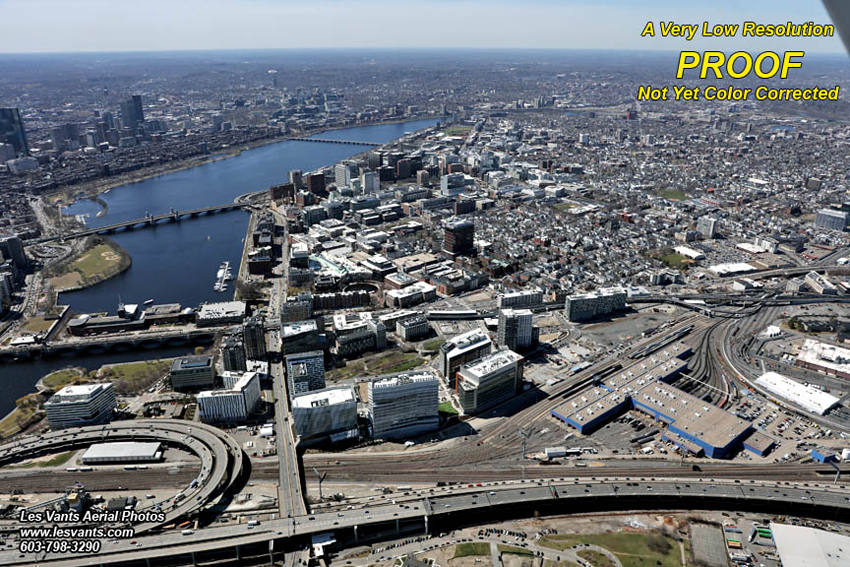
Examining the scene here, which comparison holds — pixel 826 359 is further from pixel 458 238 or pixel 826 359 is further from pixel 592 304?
pixel 458 238

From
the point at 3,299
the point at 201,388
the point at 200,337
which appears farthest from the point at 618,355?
the point at 3,299

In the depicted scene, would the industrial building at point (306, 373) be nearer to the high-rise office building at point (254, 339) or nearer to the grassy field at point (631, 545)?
the high-rise office building at point (254, 339)

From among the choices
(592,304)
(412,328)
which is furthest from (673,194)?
(412,328)

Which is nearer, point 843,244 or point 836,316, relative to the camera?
point 836,316

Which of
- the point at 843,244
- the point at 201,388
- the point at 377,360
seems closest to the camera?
the point at 201,388

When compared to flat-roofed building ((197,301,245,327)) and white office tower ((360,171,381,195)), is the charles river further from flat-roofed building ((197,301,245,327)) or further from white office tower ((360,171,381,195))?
white office tower ((360,171,381,195))

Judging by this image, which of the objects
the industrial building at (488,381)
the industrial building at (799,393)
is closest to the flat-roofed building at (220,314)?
the industrial building at (488,381)

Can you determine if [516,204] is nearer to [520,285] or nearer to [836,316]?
[520,285]
